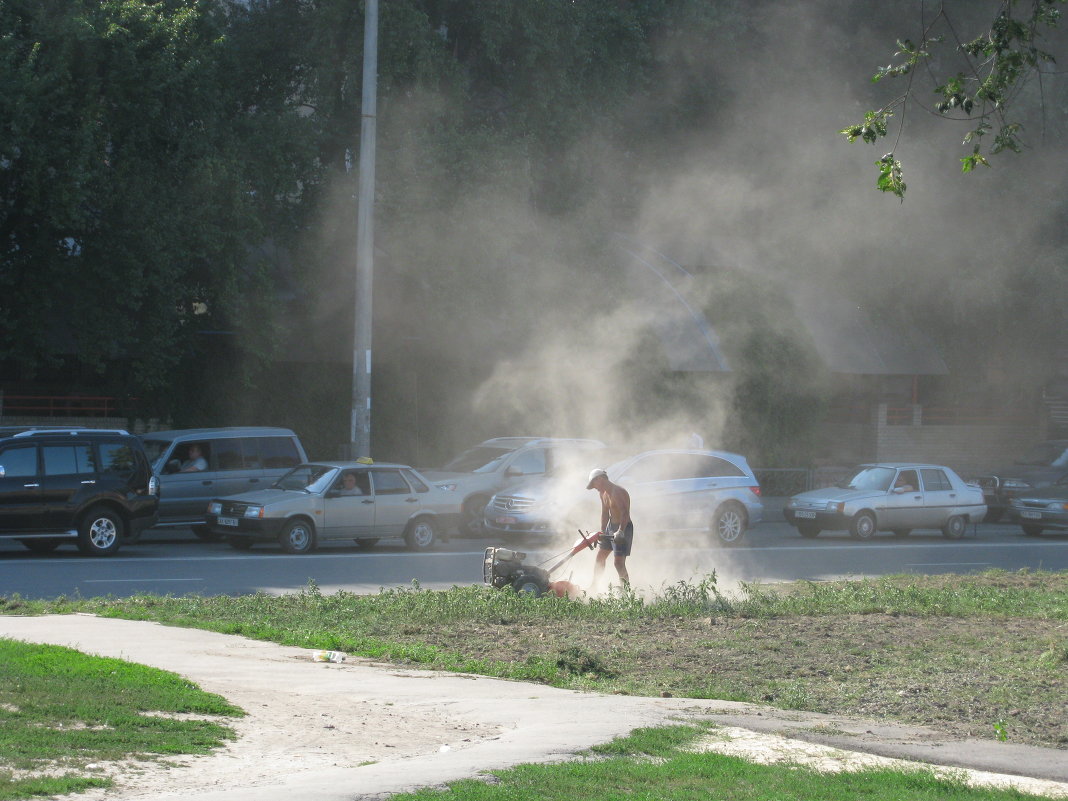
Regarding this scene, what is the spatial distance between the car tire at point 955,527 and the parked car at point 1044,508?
1.78m

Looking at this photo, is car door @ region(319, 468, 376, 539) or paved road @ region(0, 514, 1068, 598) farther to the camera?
car door @ region(319, 468, 376, 539)

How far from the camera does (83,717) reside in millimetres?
6398

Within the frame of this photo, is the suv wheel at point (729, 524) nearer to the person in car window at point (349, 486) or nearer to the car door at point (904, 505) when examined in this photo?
the car door at point (904, 505)

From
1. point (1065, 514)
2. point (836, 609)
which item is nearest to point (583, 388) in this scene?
point (1065, 514)

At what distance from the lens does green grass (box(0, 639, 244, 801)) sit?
538 centimetres

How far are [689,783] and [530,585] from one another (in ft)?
20.1

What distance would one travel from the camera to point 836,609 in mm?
11922

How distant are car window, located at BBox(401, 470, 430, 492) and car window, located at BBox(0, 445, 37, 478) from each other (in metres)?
5.28

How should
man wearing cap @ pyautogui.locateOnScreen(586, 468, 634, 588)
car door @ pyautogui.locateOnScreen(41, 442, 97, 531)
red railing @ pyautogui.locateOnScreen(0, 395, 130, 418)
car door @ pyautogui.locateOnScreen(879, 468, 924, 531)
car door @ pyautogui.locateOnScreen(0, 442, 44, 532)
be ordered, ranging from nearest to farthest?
man wearing cap @ pyautogui.locateOnScreen(586, 468, 634, 588) < car door @ pyautogui.locateOnScreen(0, 442, 44, 532) < car door @ pyautogui.locateOnScreen(41, 442, 97, 531) < car door @ pyautogui.locateOnScreen(879, 468, 924, 531) < red railing @ pyautogui.locateOnScreen(0, 395, 130, 418)

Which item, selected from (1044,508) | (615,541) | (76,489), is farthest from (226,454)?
(1044,508)

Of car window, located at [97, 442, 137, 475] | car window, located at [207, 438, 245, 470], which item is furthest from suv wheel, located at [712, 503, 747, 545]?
car window, located at [97, 442, 137, 475]

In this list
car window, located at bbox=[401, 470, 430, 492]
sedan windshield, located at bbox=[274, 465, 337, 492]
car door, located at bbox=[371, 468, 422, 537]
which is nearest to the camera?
sedan windshield, located at bbox=[274, 465, 337, 492]

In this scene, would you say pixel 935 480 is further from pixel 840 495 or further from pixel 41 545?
pixel 41 545

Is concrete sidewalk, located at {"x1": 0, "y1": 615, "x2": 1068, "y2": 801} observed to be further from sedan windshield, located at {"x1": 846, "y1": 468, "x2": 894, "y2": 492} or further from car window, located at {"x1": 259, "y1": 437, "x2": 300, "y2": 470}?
sedan windshield, located at {"x1": 846, "y1": 468, "x2": 894, "y2": 492}
